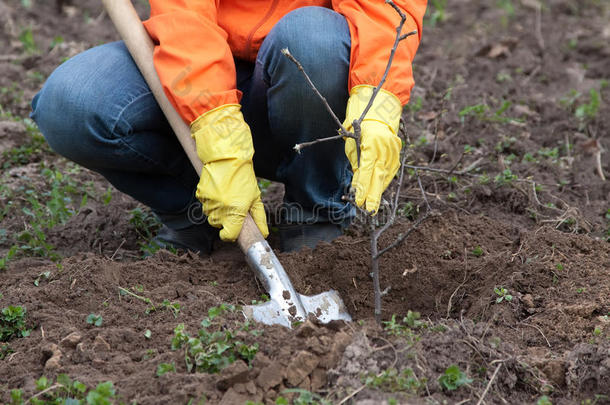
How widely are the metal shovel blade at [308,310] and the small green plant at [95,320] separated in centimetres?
41

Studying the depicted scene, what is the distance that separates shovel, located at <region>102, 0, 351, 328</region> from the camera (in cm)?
210

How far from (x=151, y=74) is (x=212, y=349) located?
3.19ft

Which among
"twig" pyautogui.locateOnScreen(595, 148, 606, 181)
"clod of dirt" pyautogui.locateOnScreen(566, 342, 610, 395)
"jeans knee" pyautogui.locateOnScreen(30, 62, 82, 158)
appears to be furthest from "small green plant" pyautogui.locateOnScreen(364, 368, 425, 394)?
"twig" pyautogui.locateOnScreen(595, 148, 606, 181)

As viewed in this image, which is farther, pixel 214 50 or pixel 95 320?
pixel 214 50

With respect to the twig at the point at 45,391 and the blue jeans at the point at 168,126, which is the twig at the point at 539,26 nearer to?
the blue jeans at the point at 168,126

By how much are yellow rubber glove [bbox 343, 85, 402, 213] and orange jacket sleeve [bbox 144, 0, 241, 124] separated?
42 centimetres

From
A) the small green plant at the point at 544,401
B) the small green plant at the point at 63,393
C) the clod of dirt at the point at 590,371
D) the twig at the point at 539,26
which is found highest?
the small green plant at the point at 63,393

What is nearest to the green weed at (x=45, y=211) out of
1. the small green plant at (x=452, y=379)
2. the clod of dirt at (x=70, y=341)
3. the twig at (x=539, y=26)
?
the clod of dirt at (x=70, y=341)

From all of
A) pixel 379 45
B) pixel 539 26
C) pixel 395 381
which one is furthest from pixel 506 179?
pixel 539 26

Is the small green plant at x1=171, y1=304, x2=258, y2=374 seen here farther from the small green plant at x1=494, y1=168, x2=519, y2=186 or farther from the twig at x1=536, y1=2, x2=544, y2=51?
the twig at x1=536, y1=2, x2=544, y2=51

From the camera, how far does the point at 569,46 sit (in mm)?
4289

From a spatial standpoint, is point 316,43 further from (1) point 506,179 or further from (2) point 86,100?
(1) point 506,179

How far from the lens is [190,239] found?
258 centimetres

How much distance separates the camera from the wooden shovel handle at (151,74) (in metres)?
2.20
